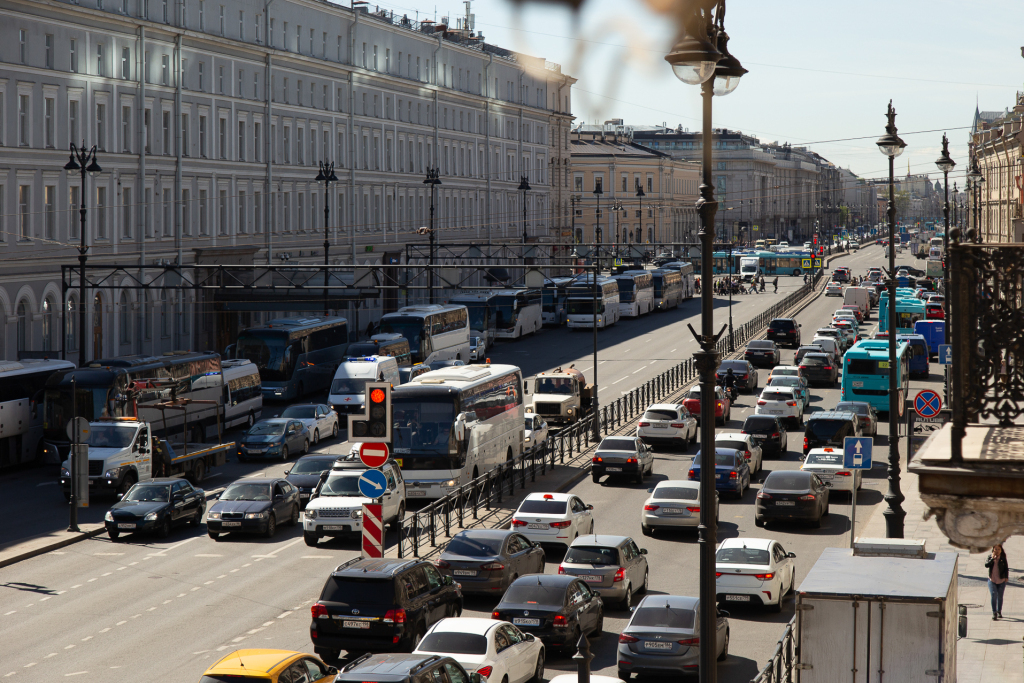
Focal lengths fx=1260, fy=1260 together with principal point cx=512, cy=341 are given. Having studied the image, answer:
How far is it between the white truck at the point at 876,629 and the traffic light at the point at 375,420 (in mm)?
8003

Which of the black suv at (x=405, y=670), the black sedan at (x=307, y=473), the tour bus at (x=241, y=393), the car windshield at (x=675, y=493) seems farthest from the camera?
the tour bus at (x=241, y=393)

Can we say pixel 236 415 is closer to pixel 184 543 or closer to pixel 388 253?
pixel 184 543

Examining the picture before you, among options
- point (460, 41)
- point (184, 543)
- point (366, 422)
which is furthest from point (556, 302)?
point (366, 422)

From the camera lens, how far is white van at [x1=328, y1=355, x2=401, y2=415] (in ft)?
160

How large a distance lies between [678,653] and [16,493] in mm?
23644

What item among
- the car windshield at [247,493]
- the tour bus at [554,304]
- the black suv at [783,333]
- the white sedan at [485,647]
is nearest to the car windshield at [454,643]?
the white sedan at [485,647]

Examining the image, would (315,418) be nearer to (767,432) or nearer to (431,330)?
(767,432)

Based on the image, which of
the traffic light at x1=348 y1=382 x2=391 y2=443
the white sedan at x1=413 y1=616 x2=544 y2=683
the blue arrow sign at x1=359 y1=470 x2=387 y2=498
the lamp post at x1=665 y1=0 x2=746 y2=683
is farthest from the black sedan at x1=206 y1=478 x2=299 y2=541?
the lamp post at x1=665 y1=0 x2=746 y2=683

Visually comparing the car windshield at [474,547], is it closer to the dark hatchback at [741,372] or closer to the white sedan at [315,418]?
the white sedan at [315,418]

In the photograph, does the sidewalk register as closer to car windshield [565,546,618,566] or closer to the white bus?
car windshield [565,546,618,566]

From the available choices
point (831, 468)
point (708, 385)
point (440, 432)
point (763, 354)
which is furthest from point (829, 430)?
point (708, 385)

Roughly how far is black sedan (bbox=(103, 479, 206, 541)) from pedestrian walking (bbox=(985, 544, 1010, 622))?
18.6 metres

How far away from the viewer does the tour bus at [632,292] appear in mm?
91688

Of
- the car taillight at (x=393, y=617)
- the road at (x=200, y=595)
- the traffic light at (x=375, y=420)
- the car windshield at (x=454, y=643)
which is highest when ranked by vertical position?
the traffic light at (x=375, y=420)
